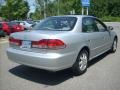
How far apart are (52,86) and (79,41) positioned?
4.63ft

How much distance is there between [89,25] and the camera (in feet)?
22.4

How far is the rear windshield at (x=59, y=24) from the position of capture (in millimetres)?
6118

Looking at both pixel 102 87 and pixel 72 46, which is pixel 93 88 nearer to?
pixel 102 87

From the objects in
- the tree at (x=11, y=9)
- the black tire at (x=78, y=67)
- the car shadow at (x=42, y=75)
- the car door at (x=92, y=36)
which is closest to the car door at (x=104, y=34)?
the car door at (x=92, y=36)

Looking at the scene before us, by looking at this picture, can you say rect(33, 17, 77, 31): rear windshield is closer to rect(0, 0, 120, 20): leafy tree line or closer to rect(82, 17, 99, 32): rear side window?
rect(82, 17, 99, 32): rear side window

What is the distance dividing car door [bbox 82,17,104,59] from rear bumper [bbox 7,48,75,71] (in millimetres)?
1102

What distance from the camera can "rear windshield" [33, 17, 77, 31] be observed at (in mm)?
6118

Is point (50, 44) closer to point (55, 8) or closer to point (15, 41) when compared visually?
point (15, 41)

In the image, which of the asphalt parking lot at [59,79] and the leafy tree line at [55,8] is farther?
the leafy tree line at [55,8]

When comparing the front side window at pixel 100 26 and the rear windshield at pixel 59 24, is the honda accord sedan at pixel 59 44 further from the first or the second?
the front side window at pixel 100 26

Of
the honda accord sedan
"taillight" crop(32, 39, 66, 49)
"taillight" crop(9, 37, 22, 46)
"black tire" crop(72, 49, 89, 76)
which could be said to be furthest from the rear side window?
"taillight" crop(9, 37, 22, 46)

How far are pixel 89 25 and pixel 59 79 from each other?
201cm

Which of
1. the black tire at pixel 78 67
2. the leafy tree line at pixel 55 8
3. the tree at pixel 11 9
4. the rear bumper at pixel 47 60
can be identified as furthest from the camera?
the tree at pixel 11 9

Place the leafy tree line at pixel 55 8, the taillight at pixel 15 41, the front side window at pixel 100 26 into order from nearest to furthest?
the taillight at pixel 15 41 < the front side window at pixel 100 26 < the leafy tree line at pixel 55 8
